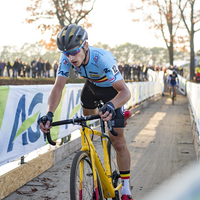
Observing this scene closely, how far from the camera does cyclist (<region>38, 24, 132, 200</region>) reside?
3107mm

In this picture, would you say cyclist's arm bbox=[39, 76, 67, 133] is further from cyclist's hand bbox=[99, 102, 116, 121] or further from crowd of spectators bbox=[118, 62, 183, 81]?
crowd of spectators bbox=[118, 62, 183, 81]

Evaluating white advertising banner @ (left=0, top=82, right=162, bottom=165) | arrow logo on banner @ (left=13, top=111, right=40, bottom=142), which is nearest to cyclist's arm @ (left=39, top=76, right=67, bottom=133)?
white advertising banner @ (left=0, top=82, right=162, bottom=165)

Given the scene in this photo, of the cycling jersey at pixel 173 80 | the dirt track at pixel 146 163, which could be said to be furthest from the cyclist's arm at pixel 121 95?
the cycling jersey at pixel 173 80

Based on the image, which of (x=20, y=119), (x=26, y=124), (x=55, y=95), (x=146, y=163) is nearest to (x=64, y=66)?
(x=55, y=95)

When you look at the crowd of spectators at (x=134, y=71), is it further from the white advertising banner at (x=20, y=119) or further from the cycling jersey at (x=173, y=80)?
the white advertising banner at (x=20, y=119)

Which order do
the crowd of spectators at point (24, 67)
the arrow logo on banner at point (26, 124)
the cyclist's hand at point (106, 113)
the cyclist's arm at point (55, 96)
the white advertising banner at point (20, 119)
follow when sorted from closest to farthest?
1. the cyclist's hand at point (106, 113)
2. the cyclist's arm at point (55, 96)
3. the white advertising banner at point (20, 119)
4. the arrow logo on banner at point (26, 124)
5. the crowd of spectators at point (24, 67)

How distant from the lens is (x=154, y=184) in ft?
17.5

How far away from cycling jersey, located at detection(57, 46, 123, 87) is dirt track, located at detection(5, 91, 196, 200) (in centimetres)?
193

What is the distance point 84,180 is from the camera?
10.1ft

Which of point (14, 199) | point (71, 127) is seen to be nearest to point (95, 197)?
point (14, 199)

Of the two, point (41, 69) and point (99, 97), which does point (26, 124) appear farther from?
point (41, 69)

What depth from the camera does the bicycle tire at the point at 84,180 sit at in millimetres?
2852

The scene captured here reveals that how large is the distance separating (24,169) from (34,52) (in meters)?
187

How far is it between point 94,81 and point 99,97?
8.5 inches
